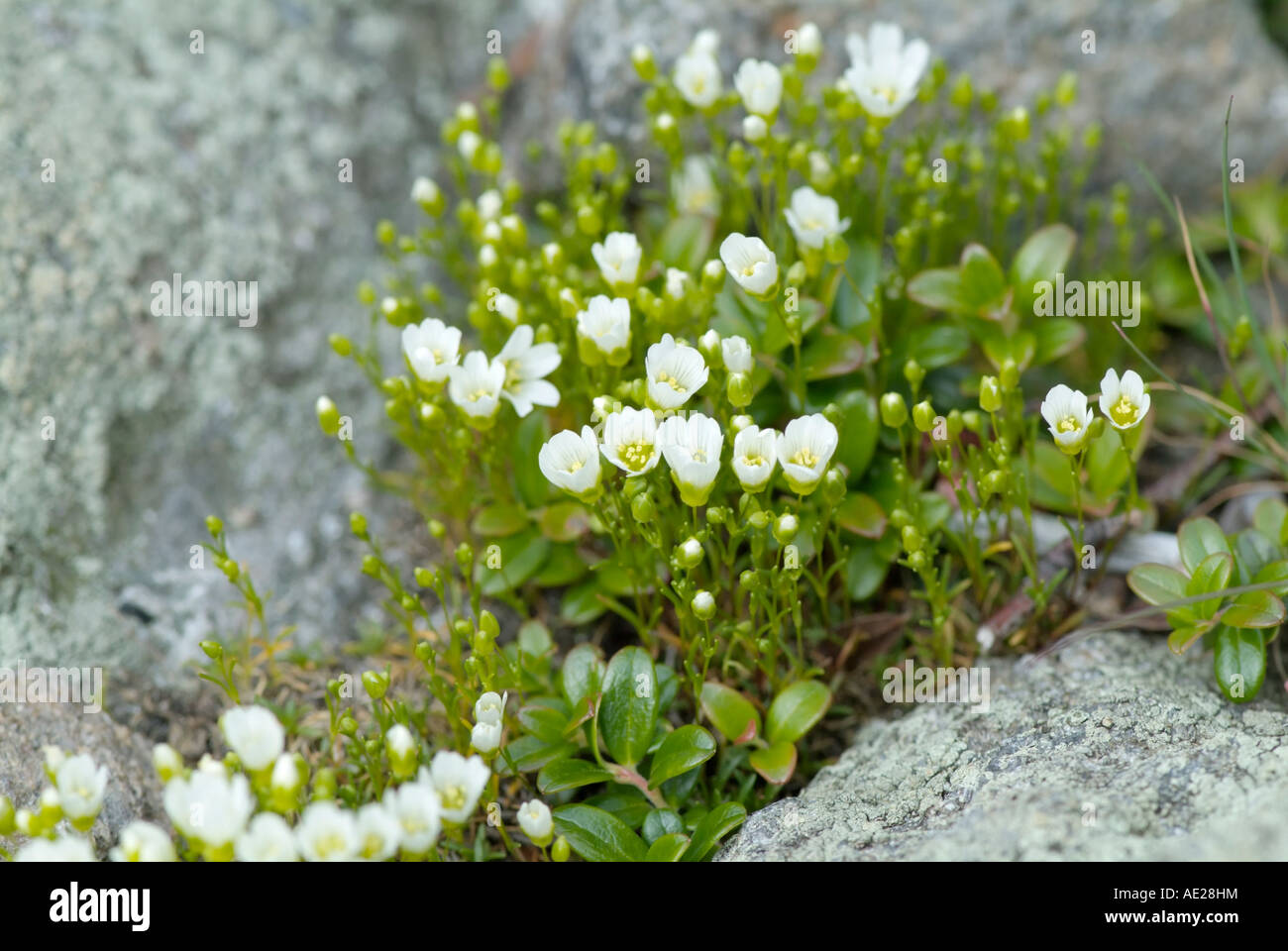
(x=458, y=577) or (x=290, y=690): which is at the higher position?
(x=458, y=577)

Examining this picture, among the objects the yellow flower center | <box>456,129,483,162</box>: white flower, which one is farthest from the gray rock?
<box>456,129,483,162</box>: white flower

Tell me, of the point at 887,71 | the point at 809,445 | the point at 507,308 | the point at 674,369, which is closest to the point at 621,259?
the point at 507,308

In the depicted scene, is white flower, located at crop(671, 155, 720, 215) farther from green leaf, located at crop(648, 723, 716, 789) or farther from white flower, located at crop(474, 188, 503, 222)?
green leaf, located at crop(648, 723, 716, 789)

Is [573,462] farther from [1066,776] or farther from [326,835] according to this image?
[1066,776]

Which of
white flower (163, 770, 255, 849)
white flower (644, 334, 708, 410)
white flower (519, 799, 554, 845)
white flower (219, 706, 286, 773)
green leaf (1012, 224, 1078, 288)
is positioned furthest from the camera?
green leaf (1012, 224, 1078, 288)

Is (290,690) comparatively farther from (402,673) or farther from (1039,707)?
(1039,707)

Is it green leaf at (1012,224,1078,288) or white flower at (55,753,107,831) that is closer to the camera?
white flower at (55,753,107,831)
